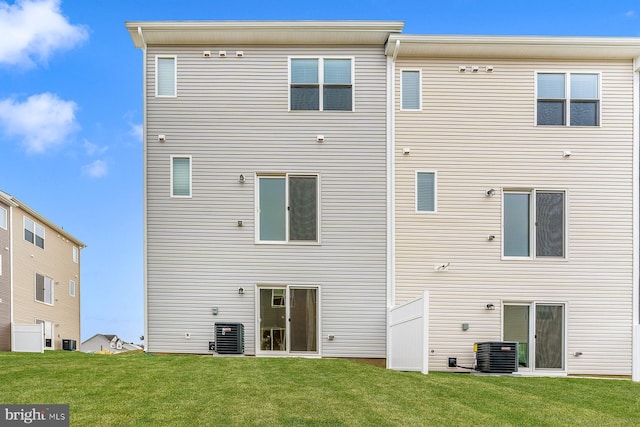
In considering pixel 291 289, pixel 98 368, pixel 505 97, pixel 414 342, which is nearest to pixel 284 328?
pixel 291 289

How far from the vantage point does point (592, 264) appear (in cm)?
1109

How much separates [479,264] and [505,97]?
3.73 meters

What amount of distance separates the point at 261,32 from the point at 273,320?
611cm

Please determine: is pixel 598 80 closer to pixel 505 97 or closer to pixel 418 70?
pixel 505 97

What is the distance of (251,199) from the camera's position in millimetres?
11039

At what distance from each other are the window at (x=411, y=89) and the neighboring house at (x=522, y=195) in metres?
0.02

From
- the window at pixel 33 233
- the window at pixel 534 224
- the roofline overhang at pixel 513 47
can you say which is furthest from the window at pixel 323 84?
the window at pixel 33 233

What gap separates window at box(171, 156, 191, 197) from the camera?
11.1m

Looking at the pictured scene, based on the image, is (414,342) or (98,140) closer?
(414,342)

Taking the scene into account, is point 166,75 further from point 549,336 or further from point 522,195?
point 549,336

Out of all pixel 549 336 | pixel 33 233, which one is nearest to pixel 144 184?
pixel 549 336

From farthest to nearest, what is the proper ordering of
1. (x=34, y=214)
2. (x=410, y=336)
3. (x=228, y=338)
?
(x=34, y=214) → (x=228, y=338) → (x=410, y=336)

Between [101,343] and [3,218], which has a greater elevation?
[3,218]

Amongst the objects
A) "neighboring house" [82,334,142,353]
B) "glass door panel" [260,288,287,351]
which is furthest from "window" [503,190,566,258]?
"neighboring house" [82,334,142,353]
